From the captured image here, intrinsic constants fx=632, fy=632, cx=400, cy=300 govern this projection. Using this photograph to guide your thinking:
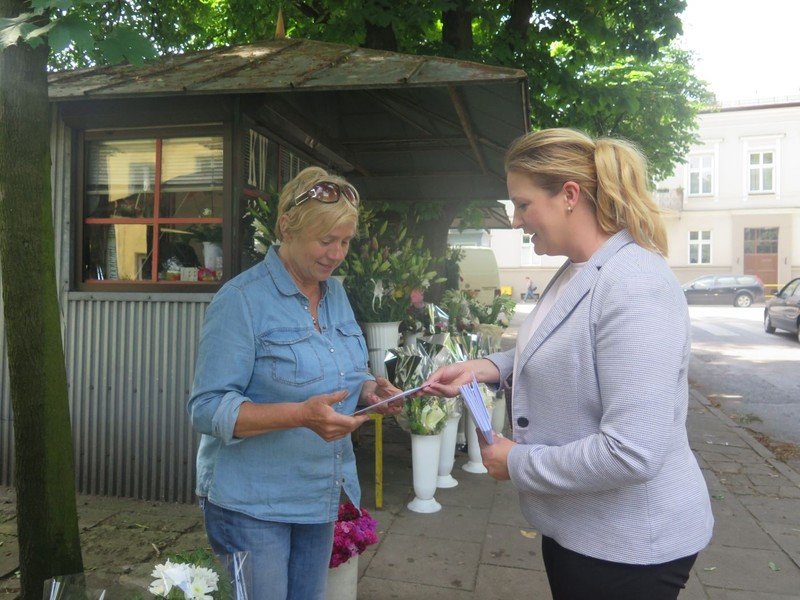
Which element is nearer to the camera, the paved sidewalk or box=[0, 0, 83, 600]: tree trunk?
box=[0, 0, 83, 600]: tree trunk

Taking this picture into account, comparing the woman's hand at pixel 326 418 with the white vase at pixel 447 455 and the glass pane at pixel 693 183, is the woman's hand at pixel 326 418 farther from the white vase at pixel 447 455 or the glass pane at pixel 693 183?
the glass pane at pixel 693 183

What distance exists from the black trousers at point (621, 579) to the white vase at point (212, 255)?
343cm

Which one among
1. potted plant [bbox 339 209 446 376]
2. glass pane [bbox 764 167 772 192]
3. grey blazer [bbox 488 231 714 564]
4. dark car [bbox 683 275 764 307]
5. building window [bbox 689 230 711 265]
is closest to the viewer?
grey blazer [bbox 488 231 714 564]

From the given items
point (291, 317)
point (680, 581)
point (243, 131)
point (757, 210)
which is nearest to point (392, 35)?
point (243, 131)

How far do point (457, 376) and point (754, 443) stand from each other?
6133 mm

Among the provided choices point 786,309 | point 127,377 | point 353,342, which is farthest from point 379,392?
point 786,309

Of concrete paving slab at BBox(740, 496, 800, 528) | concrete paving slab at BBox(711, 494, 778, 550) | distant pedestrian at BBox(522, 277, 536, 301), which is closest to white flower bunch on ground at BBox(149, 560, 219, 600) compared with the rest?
concrete paving slab at BBox(711, 494, 778, 550)

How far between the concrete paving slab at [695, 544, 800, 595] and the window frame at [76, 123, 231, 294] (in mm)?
3494

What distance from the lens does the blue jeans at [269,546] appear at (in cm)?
178

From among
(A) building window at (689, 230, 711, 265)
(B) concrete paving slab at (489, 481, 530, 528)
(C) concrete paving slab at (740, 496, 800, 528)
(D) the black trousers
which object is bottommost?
(C) concrete paving slab at (740, 496, 800, 528)

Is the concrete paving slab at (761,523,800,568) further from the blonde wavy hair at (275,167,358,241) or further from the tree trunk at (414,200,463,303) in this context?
the tree trunk at (414,200,463,303)

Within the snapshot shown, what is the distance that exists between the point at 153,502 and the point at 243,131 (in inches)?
105

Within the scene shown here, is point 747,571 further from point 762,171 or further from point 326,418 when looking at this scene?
point 762,171

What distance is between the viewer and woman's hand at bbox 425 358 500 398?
1917 millimetres
